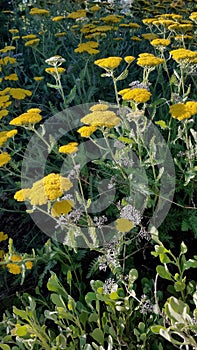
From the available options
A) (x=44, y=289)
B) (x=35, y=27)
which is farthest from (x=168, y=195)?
(x=35, y=27)

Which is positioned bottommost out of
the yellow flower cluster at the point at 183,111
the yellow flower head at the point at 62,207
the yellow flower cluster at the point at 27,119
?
the yellow flower head at the point at 62,207

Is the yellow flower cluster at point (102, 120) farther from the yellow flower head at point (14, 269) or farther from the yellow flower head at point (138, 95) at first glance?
the yellow flower head at point (14, 269)

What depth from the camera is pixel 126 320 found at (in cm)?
166

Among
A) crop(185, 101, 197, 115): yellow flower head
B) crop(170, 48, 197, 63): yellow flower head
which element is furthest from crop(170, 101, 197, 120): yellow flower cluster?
crop(170, 48, 197, 63): yellow flower head

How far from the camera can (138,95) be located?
70.1 inches

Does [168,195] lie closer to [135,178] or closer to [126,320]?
[135,178]

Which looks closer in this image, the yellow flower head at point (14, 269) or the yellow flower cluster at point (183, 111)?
the yellow flower cluster at point (183, 111)

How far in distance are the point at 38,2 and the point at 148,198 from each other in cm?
229

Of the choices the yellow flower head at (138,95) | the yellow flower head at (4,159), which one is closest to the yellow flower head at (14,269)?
the yellow flower head at (4,159)

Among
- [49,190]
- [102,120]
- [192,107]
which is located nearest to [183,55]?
[192,107]

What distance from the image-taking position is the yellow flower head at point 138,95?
1.76 meters

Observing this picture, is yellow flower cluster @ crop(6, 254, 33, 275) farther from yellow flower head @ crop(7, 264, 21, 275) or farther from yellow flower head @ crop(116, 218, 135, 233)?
yellow flower head @ crop(116, 218, 135, 233)

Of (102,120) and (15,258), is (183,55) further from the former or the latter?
(15,258)

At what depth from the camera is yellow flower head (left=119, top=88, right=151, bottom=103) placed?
5.79 feet
